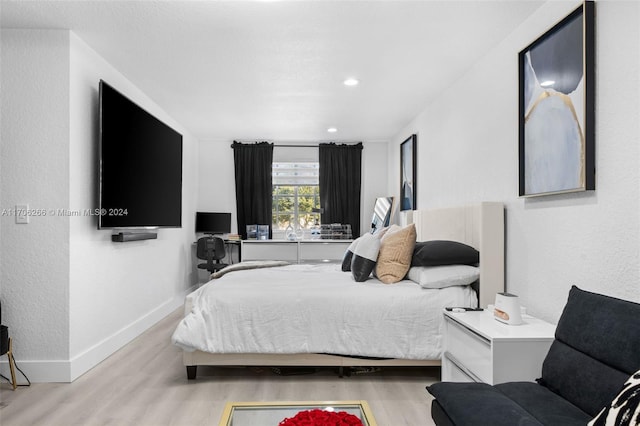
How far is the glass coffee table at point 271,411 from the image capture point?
5.50 ft

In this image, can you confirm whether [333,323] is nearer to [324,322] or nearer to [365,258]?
[324,322]

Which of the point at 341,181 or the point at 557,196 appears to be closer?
the point at 557,196

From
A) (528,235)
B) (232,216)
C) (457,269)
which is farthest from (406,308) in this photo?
(232,216)

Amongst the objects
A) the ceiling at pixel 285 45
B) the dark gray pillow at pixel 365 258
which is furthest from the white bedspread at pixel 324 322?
the ceiling at pixel 285 45

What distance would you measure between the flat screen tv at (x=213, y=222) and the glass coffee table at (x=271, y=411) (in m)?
5.35

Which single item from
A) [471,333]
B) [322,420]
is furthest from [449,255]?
[322,420]

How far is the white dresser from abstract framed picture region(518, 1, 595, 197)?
4.23 metres

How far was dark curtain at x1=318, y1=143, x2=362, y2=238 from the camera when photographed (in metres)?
7.19

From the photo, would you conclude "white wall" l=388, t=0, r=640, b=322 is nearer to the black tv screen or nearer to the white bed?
the white bed

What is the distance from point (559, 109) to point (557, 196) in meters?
0.49

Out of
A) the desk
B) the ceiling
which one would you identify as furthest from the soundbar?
the desk

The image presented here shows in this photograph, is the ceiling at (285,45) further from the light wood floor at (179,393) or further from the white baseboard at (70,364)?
the light wood floor at (179,393)

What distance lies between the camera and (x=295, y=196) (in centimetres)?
743

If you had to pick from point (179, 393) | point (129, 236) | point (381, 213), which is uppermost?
point (381, 213)
